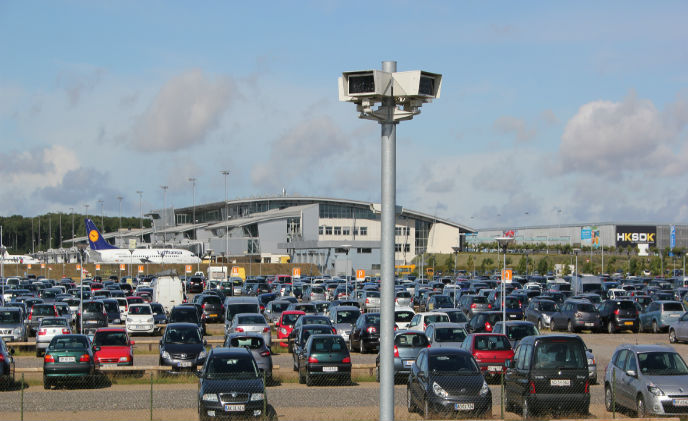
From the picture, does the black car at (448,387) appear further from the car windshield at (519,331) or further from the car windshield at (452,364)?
the car windshield at (519,331)

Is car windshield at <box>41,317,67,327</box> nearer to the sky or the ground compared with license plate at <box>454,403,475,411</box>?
nearer to the sky

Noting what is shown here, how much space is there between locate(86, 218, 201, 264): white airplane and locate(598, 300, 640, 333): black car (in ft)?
239

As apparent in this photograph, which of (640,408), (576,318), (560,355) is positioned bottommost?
(576,318)

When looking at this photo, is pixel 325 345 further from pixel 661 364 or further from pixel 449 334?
pixel 661 364

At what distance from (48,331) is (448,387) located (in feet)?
68.1

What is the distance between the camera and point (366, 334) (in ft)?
105

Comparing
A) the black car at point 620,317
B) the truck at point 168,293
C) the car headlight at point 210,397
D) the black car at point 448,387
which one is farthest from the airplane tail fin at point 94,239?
the black car at point 448,387

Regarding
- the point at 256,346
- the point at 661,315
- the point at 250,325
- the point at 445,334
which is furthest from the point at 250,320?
the point at 661,315

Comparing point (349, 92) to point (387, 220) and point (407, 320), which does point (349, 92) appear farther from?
point (407, 320)

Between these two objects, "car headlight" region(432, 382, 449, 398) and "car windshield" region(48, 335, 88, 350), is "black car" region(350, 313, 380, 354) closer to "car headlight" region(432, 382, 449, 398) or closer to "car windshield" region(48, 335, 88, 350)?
"car windshield" region(48, 335, 88, 350)

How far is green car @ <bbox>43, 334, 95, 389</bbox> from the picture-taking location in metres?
23.0

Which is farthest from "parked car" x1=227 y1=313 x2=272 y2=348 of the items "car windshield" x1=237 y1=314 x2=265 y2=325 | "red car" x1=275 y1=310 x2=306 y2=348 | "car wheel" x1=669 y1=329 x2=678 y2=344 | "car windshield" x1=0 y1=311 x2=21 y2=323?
"car wheel" x1=669 y1=329 x2=678 y2=344

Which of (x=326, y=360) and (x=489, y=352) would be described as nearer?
(x=489, y=352)

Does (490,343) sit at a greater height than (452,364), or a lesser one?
lesser
